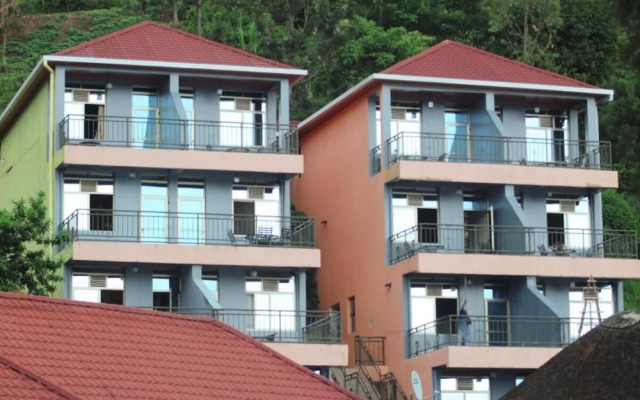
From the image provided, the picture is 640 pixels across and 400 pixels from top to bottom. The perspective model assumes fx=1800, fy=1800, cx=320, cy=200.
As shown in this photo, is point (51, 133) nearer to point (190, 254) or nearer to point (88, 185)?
point (88, 185)

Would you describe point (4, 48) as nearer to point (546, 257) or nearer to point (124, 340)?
point (546, 257)

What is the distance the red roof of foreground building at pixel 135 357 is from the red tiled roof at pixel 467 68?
24.0 meters

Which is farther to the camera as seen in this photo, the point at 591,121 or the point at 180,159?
the point at 591,121

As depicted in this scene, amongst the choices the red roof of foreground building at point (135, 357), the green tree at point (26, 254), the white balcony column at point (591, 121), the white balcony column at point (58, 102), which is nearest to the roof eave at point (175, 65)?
the white balcony column at point (58, 102)

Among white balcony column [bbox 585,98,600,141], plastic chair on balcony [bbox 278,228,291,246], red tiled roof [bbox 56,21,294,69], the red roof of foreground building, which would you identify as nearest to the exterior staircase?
plastic chair on balcony [bbox 278,228,291,246]

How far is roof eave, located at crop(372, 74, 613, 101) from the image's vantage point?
5500 cm

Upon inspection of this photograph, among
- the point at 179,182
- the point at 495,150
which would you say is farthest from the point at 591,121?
the point at 179,182

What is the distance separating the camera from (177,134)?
5356 cm

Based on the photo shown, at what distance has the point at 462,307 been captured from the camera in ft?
177

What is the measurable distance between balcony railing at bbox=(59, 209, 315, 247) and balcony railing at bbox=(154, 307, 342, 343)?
7.22 feet

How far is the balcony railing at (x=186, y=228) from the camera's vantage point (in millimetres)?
52281

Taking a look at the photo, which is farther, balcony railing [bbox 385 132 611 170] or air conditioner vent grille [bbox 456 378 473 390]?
balcony railing [bbox 385 132 611 170]

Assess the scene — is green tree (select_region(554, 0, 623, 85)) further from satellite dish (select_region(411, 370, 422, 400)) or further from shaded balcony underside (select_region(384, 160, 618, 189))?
satellite dish (select_region(411, 370, 422, 400))

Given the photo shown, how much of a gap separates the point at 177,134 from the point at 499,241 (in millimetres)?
10490
